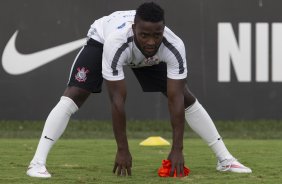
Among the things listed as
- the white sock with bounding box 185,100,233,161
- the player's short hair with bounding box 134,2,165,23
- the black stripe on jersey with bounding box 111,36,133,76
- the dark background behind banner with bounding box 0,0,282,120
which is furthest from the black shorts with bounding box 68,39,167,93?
the dark background behind banner with bounding box 0,0,282,120

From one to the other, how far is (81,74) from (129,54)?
0.53 metres

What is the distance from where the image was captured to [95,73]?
6.63m

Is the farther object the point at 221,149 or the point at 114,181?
the point at 221,149

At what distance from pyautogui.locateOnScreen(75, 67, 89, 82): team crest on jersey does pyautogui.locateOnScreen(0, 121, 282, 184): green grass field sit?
76 cm

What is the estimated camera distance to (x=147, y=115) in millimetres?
12125

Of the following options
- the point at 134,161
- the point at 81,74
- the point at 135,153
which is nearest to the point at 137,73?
the point at 81,74

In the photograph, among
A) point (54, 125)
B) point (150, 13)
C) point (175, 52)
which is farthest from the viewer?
point (54, 125)

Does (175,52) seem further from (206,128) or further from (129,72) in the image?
(129,72)

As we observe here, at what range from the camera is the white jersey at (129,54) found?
20.3 feet

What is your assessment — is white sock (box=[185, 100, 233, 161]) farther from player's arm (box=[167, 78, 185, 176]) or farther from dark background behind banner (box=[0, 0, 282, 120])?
dark background behind banner (box=[0, 0, 282, 120])

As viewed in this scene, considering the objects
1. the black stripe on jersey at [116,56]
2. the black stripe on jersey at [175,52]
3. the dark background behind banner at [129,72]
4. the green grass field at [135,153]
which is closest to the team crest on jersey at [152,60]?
the black stripe on jersey at [175,52]

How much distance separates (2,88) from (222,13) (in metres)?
3.39

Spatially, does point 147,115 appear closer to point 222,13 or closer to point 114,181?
point 222,13

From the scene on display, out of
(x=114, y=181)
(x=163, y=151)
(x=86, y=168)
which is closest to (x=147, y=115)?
(x=163, y=151)
